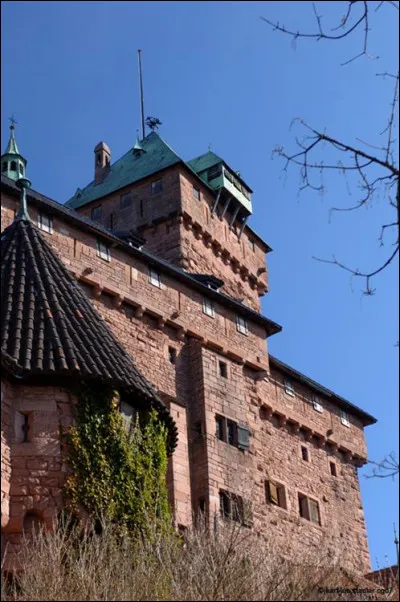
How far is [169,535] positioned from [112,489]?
1030 millimetres

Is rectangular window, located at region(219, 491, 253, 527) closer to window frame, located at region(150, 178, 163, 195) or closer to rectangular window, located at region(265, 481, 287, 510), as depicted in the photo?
rectangular window, located at region(265, 481, 287, 510)

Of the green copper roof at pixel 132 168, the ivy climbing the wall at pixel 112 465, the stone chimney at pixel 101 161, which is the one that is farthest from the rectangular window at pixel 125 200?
the ivy climbing the wall at pixel 112 465

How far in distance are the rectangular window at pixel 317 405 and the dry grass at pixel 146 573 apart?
62.1 ft

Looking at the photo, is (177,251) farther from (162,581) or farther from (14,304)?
(162,581)

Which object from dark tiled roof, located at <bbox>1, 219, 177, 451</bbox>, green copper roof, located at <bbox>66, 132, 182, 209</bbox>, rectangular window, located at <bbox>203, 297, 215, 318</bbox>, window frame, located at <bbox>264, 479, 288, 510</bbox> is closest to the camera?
dark tiled roof, located at <bbox>1, 219, 177, 451</bbox>

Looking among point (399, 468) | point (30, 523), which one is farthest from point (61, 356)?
point (399, 468)

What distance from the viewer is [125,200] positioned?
123ft

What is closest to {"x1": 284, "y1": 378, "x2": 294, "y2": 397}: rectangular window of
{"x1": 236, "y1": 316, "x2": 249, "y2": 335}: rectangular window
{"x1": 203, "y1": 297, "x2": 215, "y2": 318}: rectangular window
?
{"x1": 236, "y1": 316, "x2": 249, "y2": 335}: rectangular window

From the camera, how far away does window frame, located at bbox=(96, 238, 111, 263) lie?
1040 inches

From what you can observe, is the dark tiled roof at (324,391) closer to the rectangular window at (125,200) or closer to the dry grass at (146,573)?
the rectangular window at (125,200)

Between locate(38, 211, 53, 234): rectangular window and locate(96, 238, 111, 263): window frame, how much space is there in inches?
54.1

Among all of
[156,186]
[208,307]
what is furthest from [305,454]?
[156,186]

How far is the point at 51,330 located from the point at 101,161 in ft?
84.6

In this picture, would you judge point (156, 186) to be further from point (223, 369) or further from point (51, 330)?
point (51, 330)
